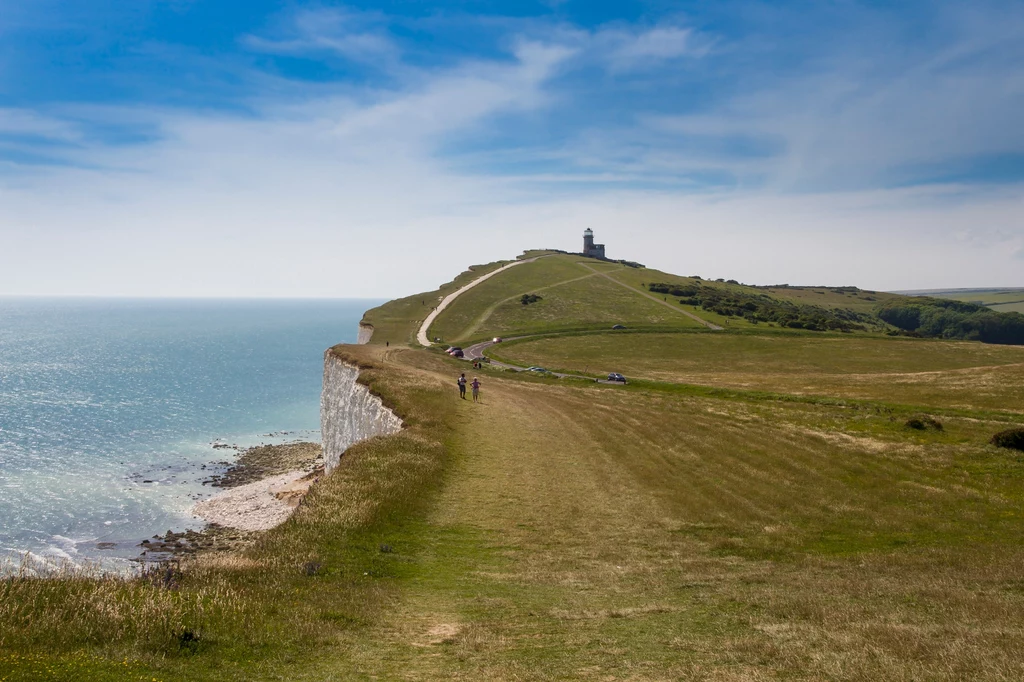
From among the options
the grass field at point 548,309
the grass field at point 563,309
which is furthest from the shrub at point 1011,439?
the grass field at point 548,309

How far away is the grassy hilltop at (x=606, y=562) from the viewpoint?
1014cm

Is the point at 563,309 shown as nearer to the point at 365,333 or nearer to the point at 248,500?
the point at 365,333

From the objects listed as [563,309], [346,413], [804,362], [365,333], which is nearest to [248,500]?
[346,413]

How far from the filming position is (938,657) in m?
10.3

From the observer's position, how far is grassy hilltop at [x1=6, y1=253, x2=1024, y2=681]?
1014cm

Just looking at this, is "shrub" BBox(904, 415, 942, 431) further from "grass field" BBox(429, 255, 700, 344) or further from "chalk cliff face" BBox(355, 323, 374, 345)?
"chalk cliff face" BBox(355, 323, 374, 345)

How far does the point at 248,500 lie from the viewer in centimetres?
5509

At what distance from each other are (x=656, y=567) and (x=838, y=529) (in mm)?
10135

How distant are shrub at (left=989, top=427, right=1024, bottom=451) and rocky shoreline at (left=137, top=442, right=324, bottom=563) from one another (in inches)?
1847

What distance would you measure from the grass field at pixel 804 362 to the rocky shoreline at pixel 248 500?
118ft

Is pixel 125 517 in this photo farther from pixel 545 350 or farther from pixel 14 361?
pixel 14 361

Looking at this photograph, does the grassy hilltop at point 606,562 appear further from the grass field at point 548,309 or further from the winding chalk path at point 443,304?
the grass field at point 548,309

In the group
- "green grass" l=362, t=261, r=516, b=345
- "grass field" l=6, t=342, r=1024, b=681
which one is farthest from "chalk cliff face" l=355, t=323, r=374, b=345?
"grass field" l=6, t=342, r=1024, b=681

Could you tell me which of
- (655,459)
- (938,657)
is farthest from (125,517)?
(938,657)
